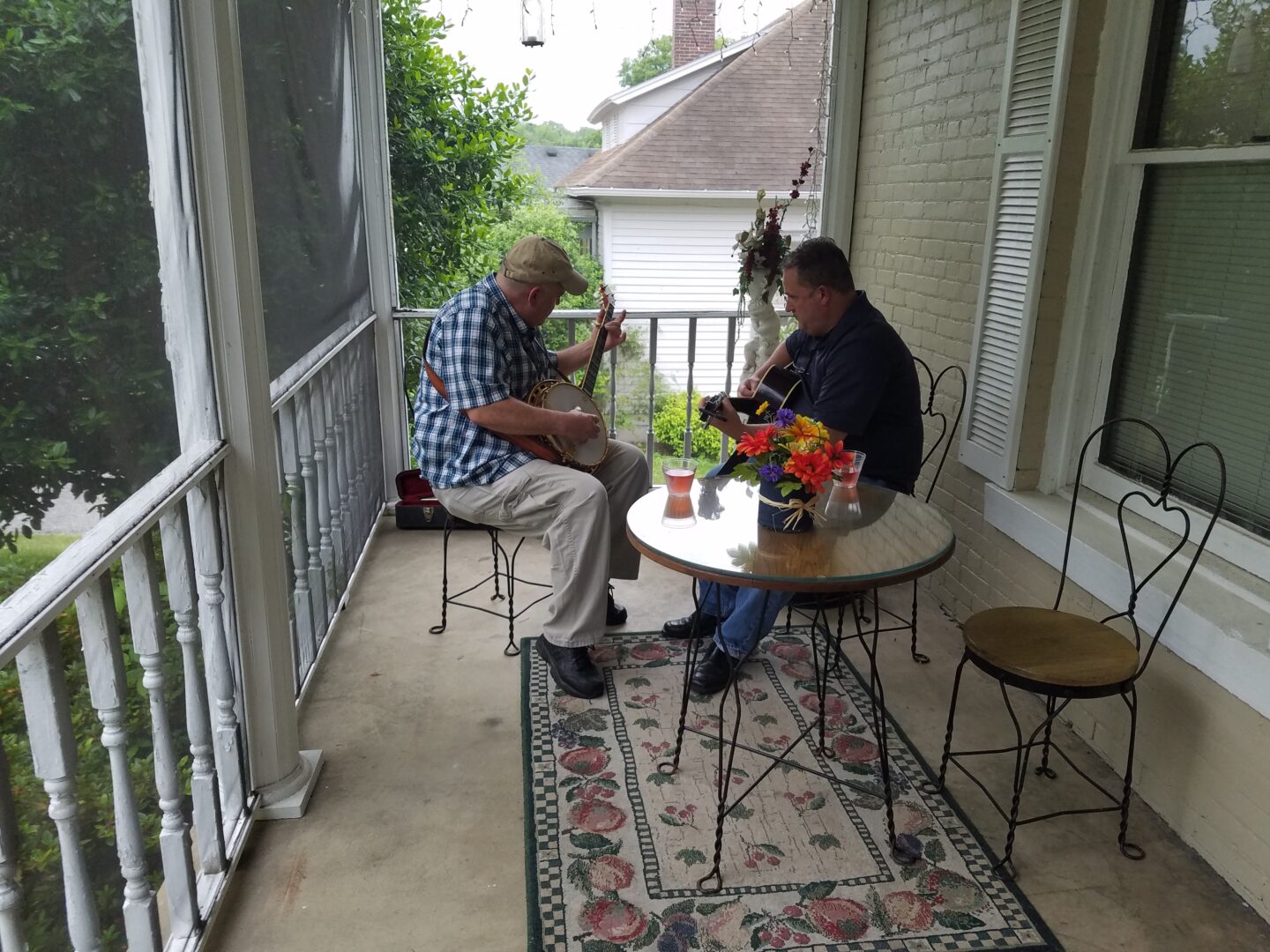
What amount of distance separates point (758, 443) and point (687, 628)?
47.0 inches

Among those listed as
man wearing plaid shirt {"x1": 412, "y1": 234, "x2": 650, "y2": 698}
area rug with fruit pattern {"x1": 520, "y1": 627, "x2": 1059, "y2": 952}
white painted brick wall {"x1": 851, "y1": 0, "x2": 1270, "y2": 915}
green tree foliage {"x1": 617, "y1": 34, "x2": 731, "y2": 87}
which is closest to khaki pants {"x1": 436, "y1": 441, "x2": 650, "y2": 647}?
man wearing plaid shirt {"x1": 412, "y1": 234, "x2": 650, "y2": 698}

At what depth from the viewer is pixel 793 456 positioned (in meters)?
2.00

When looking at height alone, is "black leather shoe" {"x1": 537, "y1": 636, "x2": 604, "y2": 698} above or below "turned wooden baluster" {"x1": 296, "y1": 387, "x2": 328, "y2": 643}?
below

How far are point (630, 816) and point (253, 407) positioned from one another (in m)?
1.26

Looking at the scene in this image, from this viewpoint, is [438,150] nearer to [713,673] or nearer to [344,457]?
[344,457]

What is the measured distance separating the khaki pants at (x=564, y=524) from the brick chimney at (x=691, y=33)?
14.9 ft

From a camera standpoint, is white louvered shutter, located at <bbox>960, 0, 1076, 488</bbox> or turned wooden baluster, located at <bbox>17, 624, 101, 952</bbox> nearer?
turned wooden baluster, located at <bbox>17, 624, 101, 952</bbox>

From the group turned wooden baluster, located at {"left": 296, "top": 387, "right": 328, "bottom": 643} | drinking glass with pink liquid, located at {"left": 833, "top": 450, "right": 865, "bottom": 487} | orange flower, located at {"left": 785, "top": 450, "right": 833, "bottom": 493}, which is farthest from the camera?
turned wooden baluster, located at {"left": 296, "top": 387, "right": 328, "bottom": 643}

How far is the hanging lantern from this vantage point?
3.23 meters

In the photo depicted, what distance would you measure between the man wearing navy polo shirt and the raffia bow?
507 mm

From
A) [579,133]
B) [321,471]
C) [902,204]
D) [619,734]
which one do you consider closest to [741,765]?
[619,734]

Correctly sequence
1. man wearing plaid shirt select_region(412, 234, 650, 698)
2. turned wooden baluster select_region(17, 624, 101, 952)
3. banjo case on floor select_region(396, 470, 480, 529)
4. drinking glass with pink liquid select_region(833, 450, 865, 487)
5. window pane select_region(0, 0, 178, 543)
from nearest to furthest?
window pane select_region(0, 0, 178, 543) < turned wooden baluster select_region(17, 624, 101, 952) < drinking glass with pink liquid select_region(833, 450, 865, 487) < man wearing plaid shirt select_region(412, 234, 650, 698) < banjo case on floor select_region(396, 470, 480, 529)

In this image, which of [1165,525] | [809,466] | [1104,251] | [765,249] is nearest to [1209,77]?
[1104,251]

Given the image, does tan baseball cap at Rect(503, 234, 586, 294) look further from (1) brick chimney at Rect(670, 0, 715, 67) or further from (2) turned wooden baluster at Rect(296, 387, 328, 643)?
(1) brick chimney at Rect(670, 0, 715, 67)
